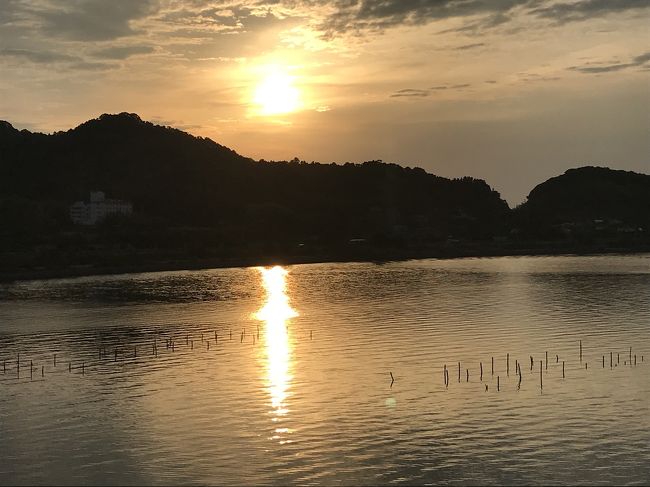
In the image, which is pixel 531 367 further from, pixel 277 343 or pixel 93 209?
pixel 93 209

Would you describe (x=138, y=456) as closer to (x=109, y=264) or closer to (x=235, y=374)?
(x=235, y=374)

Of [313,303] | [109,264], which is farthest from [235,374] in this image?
[109,264]

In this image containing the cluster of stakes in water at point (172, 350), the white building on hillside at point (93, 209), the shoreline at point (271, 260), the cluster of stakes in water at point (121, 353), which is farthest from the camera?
the white building on hillside at point (93, 209)

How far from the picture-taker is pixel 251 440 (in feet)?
85.6

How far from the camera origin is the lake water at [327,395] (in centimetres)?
2336

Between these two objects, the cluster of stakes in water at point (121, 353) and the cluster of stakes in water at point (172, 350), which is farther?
the cluster of stakes in water at point (121, 353)

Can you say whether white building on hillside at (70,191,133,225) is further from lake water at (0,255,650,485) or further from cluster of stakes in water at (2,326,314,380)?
cluster of stakes in water at (2,326,314,380)

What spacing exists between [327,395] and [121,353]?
1677 centimetres

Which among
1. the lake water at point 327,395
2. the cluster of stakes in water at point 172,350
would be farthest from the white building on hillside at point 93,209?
the cluster of stakes in water at point 172,350

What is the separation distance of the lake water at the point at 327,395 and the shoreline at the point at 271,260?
4045 cm

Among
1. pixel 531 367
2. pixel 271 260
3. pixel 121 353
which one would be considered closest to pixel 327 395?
pixel 531 367

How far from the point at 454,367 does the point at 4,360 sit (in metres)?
24.6

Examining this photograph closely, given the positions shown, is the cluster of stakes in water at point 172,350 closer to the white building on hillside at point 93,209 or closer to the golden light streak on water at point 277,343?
the golden light streak on water at point 277,343

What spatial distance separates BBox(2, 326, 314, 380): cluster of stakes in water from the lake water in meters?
0.19
